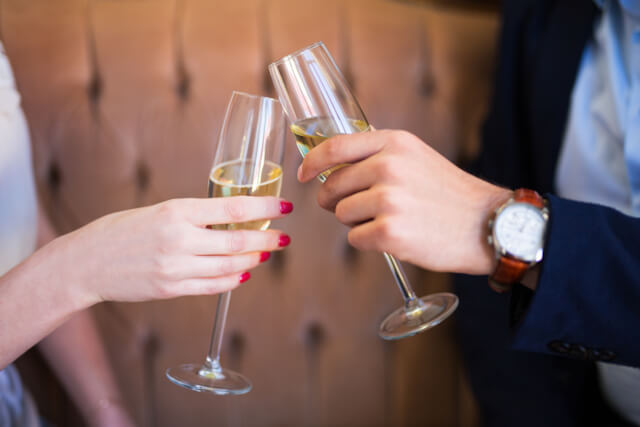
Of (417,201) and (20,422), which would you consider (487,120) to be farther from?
(20,422)

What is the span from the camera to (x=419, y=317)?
661mm

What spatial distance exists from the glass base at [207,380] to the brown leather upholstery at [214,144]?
309 mm

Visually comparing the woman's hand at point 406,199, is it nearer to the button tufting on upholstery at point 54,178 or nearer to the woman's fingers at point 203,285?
the woman's fingers at point 203,285

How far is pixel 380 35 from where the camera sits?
1.02 m

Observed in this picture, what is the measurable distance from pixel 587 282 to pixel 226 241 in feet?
1.35

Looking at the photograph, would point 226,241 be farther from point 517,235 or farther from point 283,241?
point 517,235

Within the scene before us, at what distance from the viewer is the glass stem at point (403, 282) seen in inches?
26.4

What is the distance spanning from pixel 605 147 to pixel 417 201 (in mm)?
512

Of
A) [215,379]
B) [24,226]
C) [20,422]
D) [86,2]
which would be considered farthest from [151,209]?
[86,2]

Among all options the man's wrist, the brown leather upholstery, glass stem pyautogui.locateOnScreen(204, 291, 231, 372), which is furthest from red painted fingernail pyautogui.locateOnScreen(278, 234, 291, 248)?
the brown leather upholstery

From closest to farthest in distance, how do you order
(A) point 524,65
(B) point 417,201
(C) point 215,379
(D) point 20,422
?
(B) point 417,201 → (C) point 215,379 → (D) point 20,422 → (A) point 524,65

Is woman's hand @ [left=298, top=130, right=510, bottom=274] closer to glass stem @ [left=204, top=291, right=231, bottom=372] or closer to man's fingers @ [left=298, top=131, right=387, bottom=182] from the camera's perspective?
man's fingers @ [left=298, top=131, right=387, bottom=182]

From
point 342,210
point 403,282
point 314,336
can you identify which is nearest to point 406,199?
point 342,210

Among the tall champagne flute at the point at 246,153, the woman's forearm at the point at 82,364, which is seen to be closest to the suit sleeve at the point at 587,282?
the tall champagne flute at the point at 246,153
